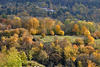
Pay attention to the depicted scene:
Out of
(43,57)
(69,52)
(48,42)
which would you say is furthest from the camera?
(48,42)

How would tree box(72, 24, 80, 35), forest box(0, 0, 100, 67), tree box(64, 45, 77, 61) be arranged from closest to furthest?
forest box(0, 0, 100, 67)
tree box(64, 45, 77, 61)
tree box(72, 24, 80, 35)

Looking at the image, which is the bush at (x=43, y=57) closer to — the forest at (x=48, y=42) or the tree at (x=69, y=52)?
the forest at (x=48, y=42)

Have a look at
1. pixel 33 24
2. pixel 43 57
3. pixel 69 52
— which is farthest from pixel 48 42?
pixel 33 24

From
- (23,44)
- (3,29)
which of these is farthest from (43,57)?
(3,29)

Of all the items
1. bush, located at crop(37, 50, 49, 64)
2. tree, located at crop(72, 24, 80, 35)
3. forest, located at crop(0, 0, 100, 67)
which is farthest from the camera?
tree, located at crop(72, 24, 80, 35)

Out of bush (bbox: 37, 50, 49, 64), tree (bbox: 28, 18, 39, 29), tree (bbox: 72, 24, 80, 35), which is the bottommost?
bush (bbox: 37, 50, 49, 64)

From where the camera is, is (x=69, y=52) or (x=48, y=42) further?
(x=48, y=42)

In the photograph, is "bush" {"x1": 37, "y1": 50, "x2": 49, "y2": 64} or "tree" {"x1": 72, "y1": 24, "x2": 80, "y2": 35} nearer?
"bush" {"x1": 37, "y1": 50, "x2": 49, "y2": 64}

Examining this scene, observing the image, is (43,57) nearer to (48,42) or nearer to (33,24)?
(48,42)

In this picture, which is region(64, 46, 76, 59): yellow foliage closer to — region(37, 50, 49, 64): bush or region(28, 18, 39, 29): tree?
region(37, 50, 49, 64): bush

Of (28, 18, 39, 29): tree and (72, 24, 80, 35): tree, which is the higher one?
(28, 18, 39, 29): tree

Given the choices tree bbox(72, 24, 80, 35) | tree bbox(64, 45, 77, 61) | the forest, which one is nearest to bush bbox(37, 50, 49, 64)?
the forest

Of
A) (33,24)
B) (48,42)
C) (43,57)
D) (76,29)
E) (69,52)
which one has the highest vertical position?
(33,24)
